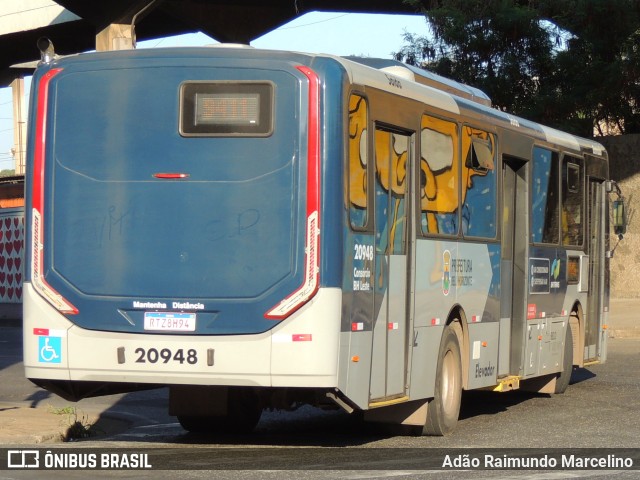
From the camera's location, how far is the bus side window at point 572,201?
16078 millimetres

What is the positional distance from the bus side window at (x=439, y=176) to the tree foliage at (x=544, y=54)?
59.7 ft

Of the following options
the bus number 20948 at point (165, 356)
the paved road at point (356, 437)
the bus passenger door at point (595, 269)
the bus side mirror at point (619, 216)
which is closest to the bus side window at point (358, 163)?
the bus number 20948 at point (165, 356)

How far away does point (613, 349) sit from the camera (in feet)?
78.5

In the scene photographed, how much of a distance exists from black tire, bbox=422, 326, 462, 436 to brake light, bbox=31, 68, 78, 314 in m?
3.65

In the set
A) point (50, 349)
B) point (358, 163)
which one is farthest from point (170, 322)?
point (358, 163)

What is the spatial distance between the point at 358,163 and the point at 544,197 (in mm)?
5384

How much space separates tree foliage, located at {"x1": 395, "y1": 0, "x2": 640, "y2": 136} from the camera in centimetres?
3022

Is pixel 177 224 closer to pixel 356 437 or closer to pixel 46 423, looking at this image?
pixel 356 437

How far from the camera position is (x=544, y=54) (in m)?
32.0

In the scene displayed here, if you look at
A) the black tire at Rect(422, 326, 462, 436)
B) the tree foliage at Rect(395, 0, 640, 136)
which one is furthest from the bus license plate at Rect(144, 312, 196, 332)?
the tree foliage at Rect(395, 0, 640, 136)

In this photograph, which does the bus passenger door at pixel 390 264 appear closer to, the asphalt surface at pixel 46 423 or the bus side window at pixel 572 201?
the asphalt surface at pixel 46 423

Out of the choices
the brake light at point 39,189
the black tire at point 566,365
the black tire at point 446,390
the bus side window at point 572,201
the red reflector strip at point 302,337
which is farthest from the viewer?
the black tire at point 566,365

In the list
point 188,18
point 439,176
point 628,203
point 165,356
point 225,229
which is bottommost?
point 165,356

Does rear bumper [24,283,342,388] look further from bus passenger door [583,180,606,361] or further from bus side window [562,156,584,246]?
bus passenger door [583,180,606,361]
